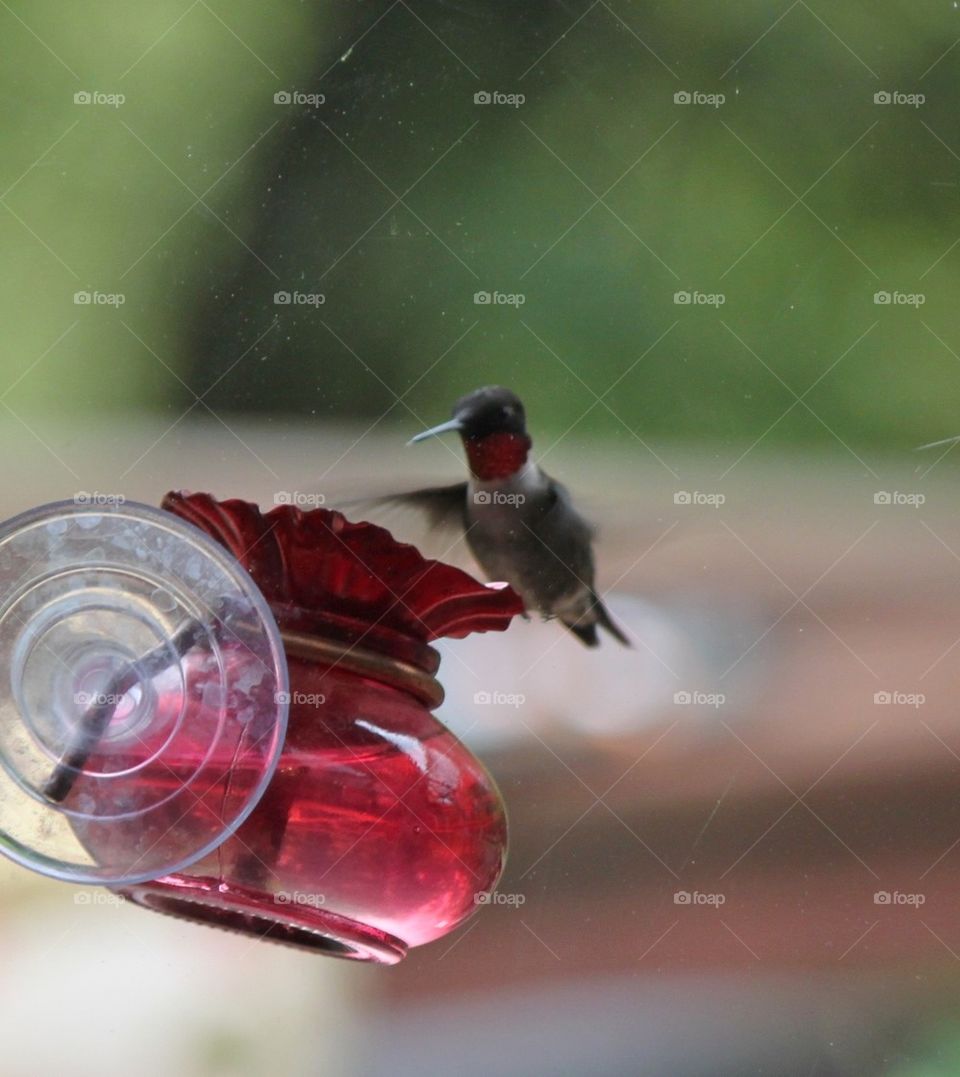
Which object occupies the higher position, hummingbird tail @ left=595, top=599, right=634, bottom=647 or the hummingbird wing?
the hummingbird wing

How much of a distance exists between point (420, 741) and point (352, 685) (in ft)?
Answer: 0.16

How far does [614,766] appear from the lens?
1057mm

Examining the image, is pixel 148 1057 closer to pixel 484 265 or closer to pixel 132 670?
pixel 132 670

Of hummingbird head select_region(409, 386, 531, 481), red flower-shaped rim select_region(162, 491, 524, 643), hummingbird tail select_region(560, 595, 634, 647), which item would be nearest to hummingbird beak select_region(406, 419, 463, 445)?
hummingbird head select_region(409, 386, 531, 481)

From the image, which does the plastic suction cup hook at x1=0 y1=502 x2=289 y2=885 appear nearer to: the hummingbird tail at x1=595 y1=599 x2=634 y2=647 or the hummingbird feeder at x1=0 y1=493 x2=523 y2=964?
the hummingbird feeder at x1=0 y1=493 x2=523 y2=964

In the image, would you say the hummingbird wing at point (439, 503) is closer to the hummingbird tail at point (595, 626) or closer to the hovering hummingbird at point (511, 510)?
the hovering hummingbird at point (511, 510)

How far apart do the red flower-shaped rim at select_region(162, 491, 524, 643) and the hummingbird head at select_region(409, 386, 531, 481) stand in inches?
12.3

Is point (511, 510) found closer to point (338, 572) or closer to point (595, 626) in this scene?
point (595, 626)

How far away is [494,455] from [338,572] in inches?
14.6

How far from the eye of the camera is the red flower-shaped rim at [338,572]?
559mm

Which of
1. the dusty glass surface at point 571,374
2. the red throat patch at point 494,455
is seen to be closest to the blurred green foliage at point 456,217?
the dusty glass surface at point 571,374

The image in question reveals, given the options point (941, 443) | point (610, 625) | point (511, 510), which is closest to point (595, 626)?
point (610, 625)

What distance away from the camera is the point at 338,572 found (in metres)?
0.58

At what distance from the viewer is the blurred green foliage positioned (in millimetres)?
1022
